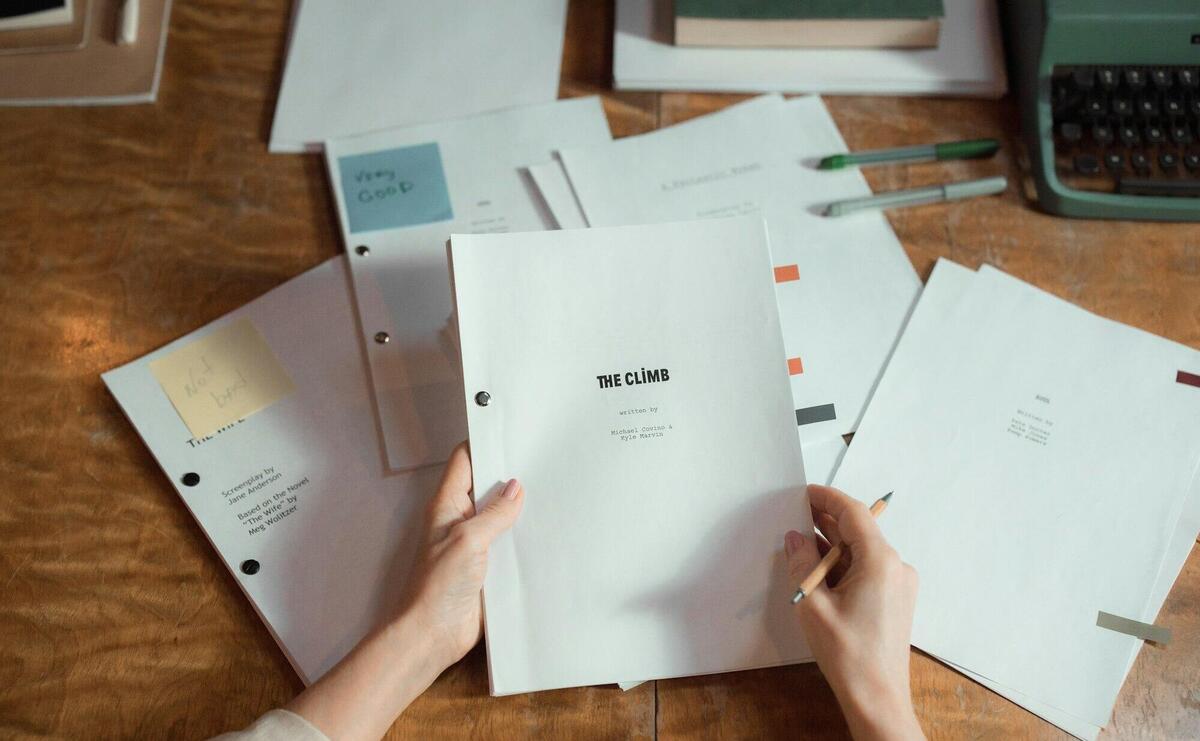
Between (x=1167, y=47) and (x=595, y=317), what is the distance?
28.7 inches

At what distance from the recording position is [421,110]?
107 centimetres

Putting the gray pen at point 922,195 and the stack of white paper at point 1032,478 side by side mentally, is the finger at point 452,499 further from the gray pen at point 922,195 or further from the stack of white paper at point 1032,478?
the gray pen at point 922,195

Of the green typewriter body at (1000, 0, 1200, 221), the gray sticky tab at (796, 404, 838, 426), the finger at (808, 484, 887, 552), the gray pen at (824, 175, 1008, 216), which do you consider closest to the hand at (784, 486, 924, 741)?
the finger at (808, 484, 887, 552)

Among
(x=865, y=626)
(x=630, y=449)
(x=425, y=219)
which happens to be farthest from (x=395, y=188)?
(x=865, y=626)

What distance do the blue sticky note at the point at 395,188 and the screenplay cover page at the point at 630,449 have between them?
224 millimetres

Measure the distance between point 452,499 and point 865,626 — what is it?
14.7 inches

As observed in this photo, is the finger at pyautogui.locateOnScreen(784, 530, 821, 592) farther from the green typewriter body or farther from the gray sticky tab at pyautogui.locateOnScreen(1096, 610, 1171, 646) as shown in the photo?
the green typewriter body

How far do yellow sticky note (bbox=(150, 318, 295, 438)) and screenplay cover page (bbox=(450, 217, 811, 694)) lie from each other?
0.27 m

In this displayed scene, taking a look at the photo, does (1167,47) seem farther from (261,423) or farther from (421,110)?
(261,423)

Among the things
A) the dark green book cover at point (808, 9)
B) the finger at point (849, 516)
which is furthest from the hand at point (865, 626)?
the dark green book cover at point (808, 9)

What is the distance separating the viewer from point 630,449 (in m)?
0.80

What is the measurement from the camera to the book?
1039mm

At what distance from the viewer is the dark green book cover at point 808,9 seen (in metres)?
1.04

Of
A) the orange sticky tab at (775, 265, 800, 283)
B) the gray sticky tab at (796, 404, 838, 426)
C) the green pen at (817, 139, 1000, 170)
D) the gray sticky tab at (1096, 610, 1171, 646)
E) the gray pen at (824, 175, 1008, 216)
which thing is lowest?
the gray sticky tab at (1096, 610, 1171, 646)
